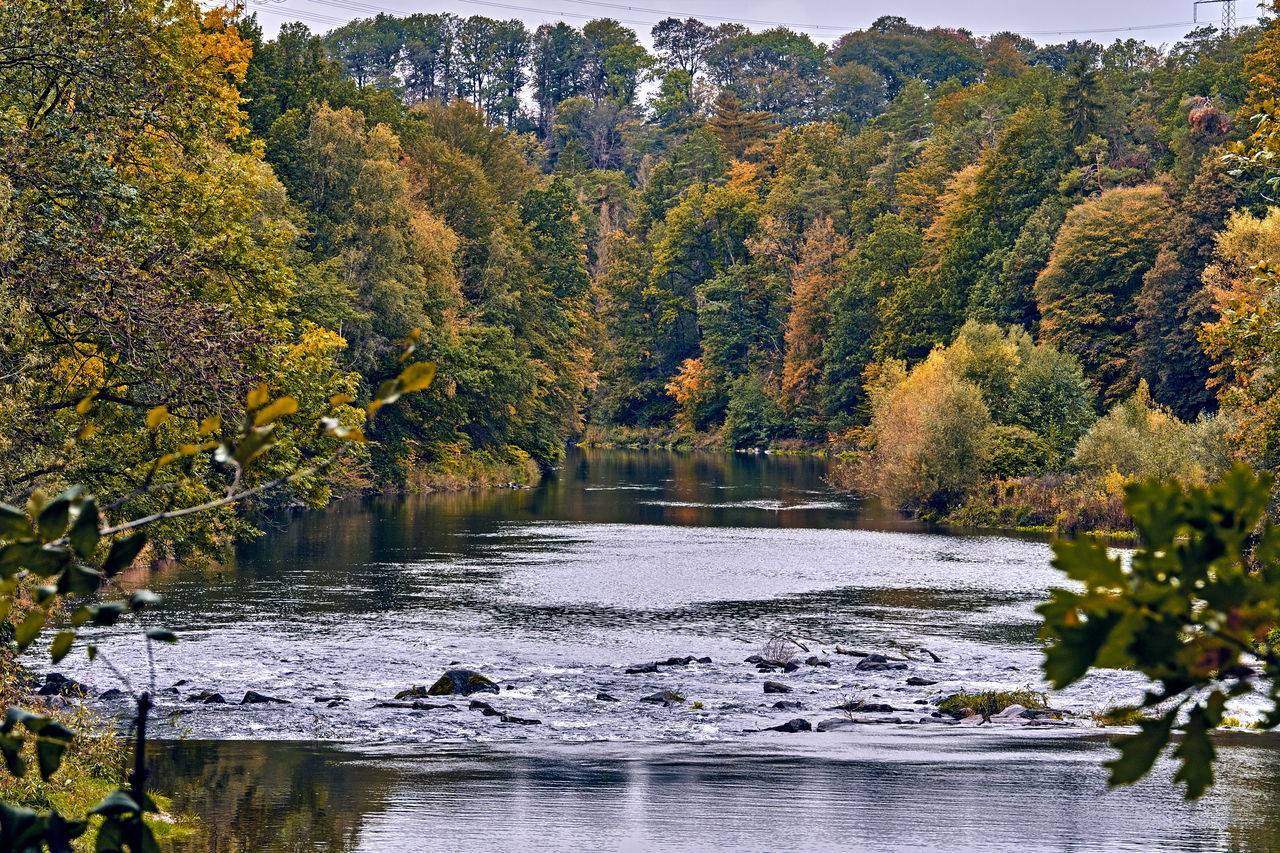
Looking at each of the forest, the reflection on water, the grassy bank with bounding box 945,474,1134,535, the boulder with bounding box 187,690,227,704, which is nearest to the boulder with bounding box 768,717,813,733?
the reflection on water

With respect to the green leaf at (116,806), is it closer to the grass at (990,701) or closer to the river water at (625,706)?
the river water at (625,706)

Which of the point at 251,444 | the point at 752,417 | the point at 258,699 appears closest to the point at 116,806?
the point at 251,444

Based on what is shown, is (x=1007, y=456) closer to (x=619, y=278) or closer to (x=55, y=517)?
(x=55, y=517)

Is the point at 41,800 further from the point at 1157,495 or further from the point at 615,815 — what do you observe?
the point at 1157,495

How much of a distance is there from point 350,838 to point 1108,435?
3866cm

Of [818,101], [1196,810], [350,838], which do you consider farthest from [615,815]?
[818,101]

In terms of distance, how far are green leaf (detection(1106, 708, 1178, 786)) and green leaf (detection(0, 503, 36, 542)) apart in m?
1.94

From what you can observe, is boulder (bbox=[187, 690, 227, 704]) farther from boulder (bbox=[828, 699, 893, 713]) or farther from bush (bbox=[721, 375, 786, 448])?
bush (bbox=[721, 375, 786, 448])

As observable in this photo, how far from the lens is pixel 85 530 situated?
8.36 ft

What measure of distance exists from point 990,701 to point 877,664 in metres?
3.68

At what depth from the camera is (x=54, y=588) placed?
2674mm

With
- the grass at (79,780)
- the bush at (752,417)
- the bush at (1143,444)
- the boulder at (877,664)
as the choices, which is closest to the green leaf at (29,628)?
the grass at (79,780)

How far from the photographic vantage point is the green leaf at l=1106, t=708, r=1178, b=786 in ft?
6.61

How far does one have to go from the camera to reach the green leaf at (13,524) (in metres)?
2.48
